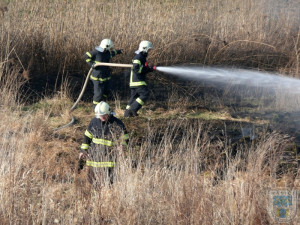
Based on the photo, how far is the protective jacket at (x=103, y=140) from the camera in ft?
17.4

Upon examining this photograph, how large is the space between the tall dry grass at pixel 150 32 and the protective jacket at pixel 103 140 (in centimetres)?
474

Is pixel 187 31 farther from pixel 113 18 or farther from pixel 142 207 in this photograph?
pixel 142 207

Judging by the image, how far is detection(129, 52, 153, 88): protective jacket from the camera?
8148mm

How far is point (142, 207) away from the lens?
170 inches

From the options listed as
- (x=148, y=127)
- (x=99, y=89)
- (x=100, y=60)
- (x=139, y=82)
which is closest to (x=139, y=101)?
(x=139, y=82)

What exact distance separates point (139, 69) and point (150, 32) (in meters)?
2.74

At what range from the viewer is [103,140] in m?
5.37

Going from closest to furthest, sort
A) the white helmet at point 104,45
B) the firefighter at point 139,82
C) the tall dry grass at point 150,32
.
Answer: the firefighter at point 139,82 → the white helmet at point 104,45 → the tall dry grass at point 150,32

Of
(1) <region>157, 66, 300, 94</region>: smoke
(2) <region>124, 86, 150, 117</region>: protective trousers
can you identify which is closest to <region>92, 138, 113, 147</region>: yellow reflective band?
(2) <region>124, 86, 150, 117</region>: protective trousers

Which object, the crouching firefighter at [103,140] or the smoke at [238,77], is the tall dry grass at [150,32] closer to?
the smoke at [238,77]

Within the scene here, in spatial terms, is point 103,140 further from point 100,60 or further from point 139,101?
point 100,60

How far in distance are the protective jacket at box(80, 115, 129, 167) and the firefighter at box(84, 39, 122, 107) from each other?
10.4 ft

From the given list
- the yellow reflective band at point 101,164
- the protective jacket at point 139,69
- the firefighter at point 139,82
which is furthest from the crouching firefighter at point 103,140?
the firefighter at point 139,82

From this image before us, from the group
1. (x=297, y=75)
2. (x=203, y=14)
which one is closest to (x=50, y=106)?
(x=203, y=14)
